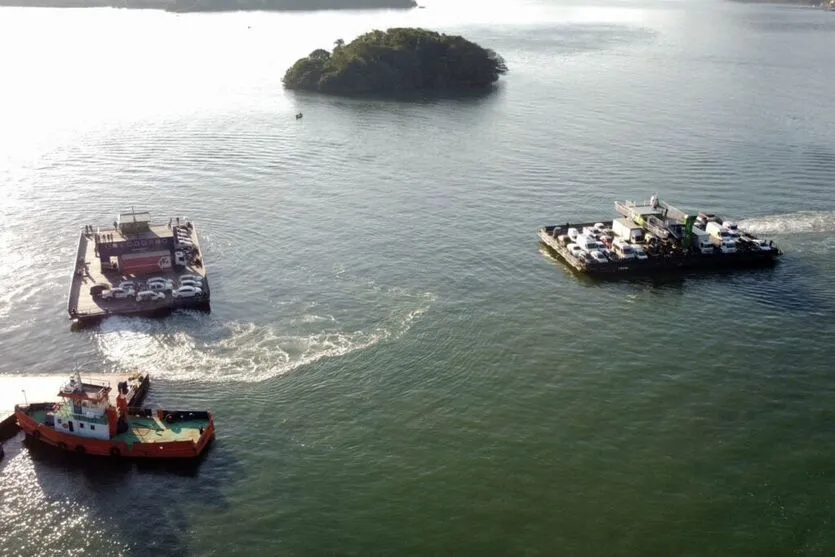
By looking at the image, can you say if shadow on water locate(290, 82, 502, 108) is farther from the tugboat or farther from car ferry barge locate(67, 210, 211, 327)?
the tugboat

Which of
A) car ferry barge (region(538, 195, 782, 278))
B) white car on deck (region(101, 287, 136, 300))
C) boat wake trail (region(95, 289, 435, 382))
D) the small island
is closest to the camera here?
boat wake trail (region(95, 289, 435, 382))

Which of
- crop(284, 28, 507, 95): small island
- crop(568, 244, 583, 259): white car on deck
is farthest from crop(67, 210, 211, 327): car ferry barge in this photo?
crop(284, 28, 507, 95): small island

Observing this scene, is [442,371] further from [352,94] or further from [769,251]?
[352,94]

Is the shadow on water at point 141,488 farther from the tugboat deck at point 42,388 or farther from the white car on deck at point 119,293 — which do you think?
the white car on deck at point 119,293

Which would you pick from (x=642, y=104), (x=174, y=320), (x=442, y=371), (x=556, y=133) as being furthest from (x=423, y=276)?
(x=642, y=104)

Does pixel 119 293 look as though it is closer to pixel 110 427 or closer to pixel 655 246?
pixel 110 427

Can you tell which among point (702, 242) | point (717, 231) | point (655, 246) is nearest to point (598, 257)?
point (655, 246)
